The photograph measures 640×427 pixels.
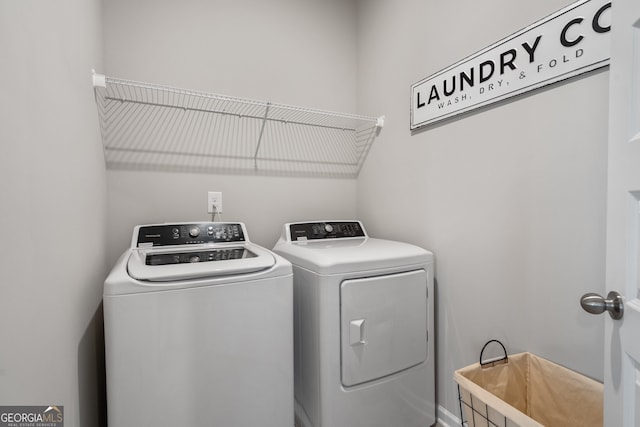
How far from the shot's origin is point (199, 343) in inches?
45.9

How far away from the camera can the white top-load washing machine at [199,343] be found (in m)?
1.07

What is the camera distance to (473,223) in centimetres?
153

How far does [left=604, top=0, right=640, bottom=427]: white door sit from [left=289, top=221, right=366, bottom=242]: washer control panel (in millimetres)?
1456

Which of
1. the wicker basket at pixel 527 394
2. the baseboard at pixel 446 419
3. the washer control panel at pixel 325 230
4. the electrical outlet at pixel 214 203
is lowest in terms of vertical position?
the baseboard at pixel 446 419

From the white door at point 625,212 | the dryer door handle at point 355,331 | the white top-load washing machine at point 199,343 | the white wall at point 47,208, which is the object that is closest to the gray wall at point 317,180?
the white wall at point 47,208

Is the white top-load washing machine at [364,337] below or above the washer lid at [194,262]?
below

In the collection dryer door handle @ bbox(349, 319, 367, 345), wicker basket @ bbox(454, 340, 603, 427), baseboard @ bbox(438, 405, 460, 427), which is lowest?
baseboard @ bbox(438, 405, 460, 427)

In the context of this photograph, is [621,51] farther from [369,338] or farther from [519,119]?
[369,338]

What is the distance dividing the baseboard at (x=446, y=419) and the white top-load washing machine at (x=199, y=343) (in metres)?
0.95

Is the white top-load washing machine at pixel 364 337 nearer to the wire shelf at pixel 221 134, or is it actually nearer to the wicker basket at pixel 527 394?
the wicker basket at pixel 527 394

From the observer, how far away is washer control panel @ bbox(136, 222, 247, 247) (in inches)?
66.1

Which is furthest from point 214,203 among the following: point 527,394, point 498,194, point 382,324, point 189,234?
point 527,394

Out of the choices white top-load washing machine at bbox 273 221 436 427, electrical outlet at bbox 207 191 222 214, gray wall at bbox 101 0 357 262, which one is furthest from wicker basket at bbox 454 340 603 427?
electrical outlet at bbox 207 191 222 214

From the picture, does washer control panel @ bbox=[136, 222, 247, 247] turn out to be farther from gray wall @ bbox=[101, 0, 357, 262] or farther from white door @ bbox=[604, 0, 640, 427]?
white door @ bbox=[604, 0, 640, 427]
